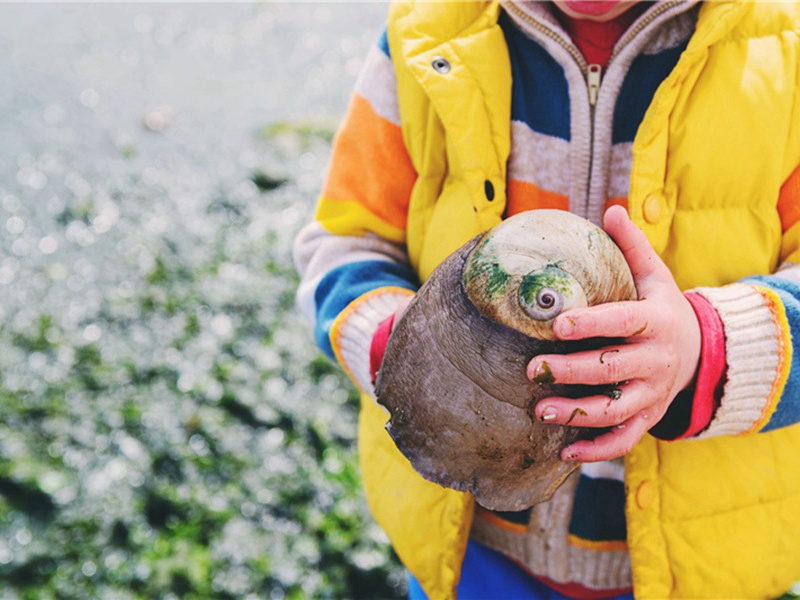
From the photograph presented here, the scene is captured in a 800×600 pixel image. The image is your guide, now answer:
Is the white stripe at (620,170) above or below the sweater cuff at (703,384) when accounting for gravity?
above

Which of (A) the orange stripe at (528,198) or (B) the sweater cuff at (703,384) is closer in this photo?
(B) the sweater cuff at (703,384)

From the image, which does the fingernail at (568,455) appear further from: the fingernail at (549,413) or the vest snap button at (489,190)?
the vest snap button at (489,190)

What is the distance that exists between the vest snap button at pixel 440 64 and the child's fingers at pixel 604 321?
0.71m

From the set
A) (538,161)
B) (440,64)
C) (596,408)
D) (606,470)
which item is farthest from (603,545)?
(440,64)

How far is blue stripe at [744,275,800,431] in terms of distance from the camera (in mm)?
1526

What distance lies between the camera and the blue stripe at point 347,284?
1.88m

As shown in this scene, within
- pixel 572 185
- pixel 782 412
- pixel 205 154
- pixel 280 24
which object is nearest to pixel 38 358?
pixel 205 154

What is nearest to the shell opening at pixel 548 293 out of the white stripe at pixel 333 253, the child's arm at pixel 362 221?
the child's arm at pixel 362 221

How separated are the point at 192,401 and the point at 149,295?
75 cm

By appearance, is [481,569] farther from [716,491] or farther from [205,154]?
[205,154]

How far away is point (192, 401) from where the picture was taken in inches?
135

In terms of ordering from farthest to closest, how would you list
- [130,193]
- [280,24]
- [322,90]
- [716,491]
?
[280,24] < [322,90] < [130,193] < [716,491]

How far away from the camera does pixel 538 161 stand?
178 cm

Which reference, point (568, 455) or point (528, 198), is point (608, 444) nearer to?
point (568, 455)
